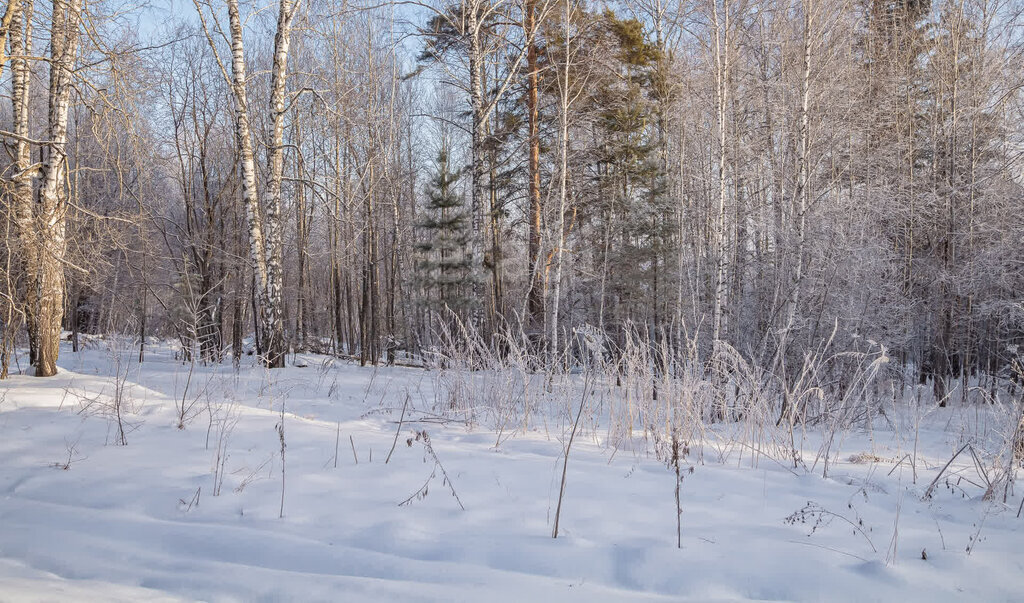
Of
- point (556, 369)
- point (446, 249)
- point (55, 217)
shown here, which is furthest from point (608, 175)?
point (55, 217)

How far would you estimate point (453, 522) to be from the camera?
2.21m

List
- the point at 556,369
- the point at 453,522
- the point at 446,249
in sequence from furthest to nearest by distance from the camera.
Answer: the point at 446,249 → the point at 556,369 → the point at 453,522

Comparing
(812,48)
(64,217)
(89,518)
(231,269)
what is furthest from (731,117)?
(231,269)

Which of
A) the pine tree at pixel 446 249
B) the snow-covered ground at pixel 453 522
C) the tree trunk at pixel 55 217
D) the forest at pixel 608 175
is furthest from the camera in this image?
the pine tree at pixel 446 249

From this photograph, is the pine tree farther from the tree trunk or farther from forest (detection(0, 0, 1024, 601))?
the tree trunk

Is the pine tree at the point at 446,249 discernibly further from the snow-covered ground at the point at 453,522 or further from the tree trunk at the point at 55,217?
the snow-covered ground at the point at 453,522

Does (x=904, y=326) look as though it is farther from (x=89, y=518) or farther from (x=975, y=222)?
(x=89, y=518)

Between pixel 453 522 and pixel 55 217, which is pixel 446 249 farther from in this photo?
pixel 453 522

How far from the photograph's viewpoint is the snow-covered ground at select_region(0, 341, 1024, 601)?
172 cm

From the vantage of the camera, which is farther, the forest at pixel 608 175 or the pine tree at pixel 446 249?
the pine tree at pixel 446 249

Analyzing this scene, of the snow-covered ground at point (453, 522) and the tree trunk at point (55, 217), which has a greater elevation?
the tree trunk at point (55, 217)

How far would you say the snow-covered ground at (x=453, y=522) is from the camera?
1.72m

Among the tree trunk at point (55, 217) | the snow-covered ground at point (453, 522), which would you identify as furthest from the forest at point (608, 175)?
the snow-covered ground at point (453, 522)

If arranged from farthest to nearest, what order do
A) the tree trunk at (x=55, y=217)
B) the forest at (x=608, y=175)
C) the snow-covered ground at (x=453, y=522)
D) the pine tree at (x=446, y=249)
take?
the pine tree at (x=446, y=249) → the forest at (x=608, y=175) → the tree trunk at (x=55, y=217) → the snow-covered ground at (x=453, y=522)
